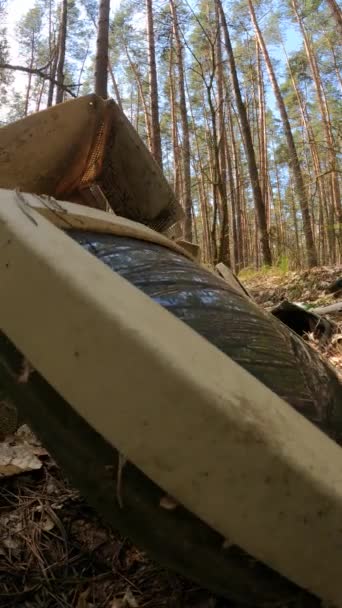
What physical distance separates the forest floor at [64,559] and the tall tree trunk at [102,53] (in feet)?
13.2

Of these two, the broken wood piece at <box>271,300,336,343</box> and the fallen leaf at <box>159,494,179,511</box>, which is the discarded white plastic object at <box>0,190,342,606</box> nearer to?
the fallen leaf at <box>159,494,179,511</box>

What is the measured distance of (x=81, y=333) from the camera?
1.80ft

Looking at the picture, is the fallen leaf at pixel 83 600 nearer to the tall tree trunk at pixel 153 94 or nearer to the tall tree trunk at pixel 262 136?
the tall tree trunk at pixel 153 94

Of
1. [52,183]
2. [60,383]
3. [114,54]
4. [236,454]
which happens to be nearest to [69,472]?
[60,383]

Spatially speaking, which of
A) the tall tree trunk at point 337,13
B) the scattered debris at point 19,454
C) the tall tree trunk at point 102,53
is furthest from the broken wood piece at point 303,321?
the tall tree trunk at point 337,13

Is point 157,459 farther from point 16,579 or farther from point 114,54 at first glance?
point 114,54

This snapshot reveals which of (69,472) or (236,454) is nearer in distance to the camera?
(236,454)

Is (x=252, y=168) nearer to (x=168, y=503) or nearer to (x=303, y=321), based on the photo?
(x=303, y=321)

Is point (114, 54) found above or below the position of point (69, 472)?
above

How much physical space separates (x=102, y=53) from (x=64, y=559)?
5.19 m

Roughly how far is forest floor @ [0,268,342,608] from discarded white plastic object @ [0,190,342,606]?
1.07ft

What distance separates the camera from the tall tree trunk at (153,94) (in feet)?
26.2

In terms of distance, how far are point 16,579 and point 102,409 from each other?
528mm

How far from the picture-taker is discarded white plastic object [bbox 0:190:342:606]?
20.2 inches
